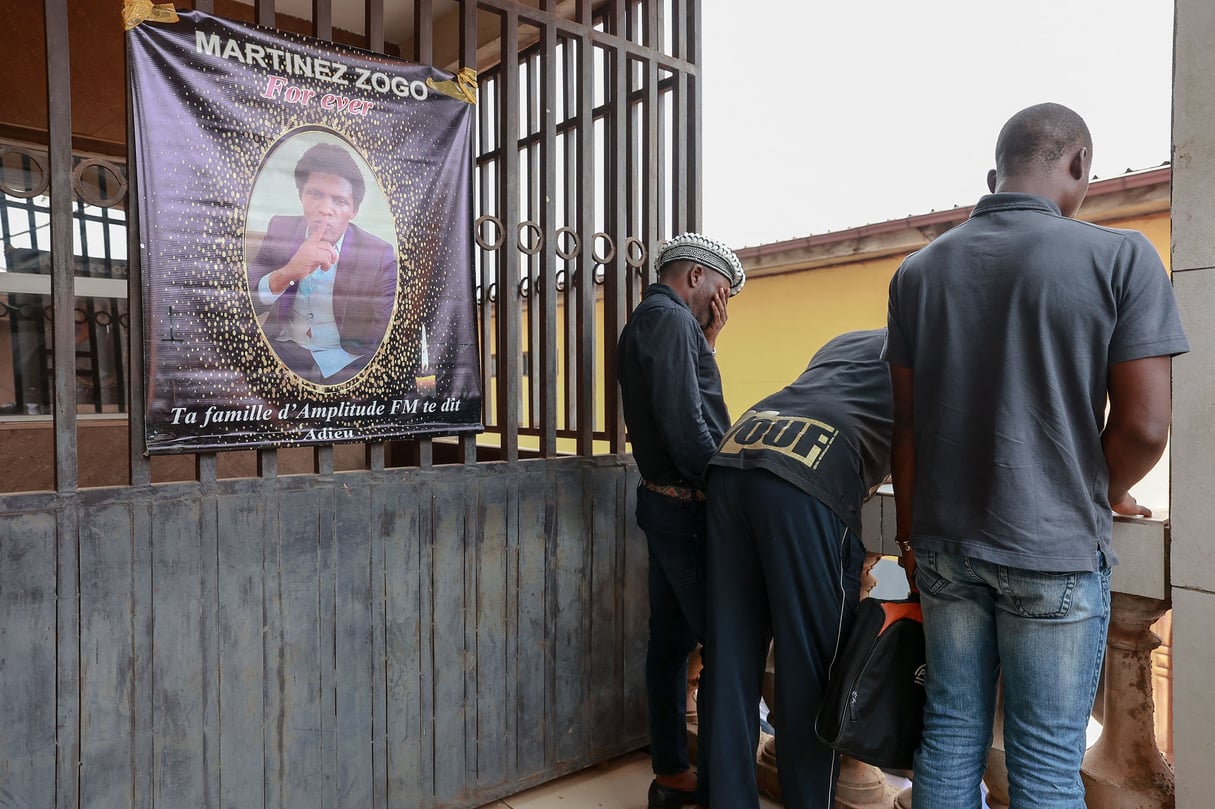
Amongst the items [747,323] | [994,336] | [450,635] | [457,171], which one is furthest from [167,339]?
[747,323]

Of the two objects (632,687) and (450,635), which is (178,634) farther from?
(632,687)

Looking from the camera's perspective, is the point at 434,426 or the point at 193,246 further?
the point at 434,426

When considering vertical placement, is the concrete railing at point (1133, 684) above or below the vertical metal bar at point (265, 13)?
below

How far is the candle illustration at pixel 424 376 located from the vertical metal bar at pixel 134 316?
79 cm

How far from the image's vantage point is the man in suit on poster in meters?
2.27

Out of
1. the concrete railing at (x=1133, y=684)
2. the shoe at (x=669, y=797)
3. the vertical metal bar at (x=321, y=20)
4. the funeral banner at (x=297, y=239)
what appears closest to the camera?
the concrete railing at (x=1133, y=684)

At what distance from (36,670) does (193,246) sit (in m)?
1.14

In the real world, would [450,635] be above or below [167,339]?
below

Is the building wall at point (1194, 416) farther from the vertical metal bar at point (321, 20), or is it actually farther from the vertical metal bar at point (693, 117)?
the vertical metal bar at point (321, 20)

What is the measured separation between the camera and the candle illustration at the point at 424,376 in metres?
2.56

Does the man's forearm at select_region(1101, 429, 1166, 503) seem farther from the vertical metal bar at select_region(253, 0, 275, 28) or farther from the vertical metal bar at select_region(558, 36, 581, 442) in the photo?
the vertical metal bar at select_region(253, 0, 275, 28)

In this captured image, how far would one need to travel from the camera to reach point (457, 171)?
2.65 meters

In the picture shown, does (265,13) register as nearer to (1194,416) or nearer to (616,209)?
(616,209)

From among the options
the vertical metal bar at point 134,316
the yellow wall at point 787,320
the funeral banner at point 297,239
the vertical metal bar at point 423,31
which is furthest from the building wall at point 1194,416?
the yellow wall at point 787,320
